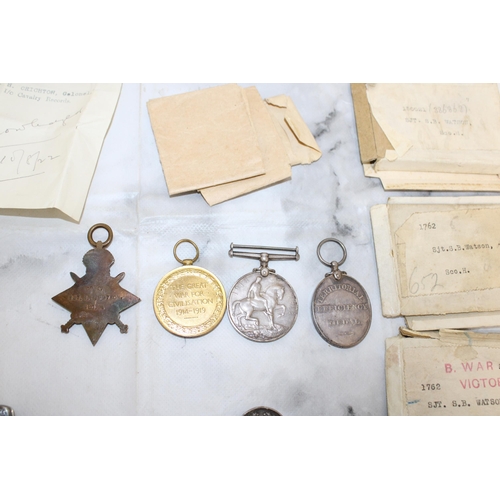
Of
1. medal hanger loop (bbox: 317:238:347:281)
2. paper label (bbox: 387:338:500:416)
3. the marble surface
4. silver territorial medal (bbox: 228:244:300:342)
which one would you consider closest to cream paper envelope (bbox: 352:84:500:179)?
the marble surface

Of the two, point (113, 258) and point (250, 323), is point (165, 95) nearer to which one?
point (113, 258)

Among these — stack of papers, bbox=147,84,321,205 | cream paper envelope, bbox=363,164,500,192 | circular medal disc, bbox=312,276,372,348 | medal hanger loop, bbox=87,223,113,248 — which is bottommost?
circular medal disc, bbox=312,276,372,348

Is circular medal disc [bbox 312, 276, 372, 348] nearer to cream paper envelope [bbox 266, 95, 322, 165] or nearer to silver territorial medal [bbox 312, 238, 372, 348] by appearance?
silver territorial medal [bbox 312, 238, 372, 348]

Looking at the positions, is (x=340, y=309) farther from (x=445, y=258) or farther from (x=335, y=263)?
(x=445, y=258)

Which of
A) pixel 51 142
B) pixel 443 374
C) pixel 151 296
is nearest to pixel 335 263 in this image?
pixel 443 374

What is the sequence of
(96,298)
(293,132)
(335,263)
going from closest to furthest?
(96,298)
(335,263)
(293,132)

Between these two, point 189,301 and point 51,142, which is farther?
point 51,142

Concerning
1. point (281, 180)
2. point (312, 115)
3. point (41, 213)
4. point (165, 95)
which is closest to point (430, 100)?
point (312, 115)
